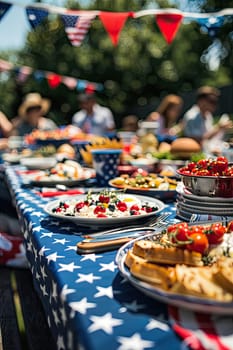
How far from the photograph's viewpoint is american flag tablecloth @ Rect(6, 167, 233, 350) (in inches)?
24.6

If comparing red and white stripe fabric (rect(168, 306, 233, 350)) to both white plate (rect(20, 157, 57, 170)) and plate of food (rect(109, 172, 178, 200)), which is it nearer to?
plate of food (rect(109, 172, 178, 200))

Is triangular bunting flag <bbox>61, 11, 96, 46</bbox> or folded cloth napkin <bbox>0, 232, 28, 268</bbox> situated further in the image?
triangular bunting flag <bbox>61, 11, 96, 46</bbox>

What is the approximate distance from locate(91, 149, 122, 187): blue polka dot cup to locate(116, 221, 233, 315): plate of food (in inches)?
41.1

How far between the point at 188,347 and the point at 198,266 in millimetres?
202

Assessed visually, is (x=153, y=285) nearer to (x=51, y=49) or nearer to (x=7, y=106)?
(x=7, y=106)

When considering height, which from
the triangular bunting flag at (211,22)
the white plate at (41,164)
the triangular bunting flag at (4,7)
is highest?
the triangular bunting flag at (4,7)

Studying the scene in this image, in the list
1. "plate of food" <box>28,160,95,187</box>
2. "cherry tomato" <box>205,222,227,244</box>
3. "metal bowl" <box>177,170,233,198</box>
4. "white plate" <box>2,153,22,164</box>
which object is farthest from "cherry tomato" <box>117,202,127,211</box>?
"white plate" <box>2,153,22,164</box>

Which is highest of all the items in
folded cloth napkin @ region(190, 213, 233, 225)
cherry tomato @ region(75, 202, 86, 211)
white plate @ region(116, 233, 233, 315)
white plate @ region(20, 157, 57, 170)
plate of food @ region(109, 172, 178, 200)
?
white plate @ region(116, 233, 233, 315)

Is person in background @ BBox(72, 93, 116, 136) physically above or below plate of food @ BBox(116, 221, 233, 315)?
below

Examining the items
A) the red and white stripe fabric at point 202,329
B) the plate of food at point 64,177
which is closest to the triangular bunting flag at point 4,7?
the plate of food at point 64,177

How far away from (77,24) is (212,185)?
3006 millimetres

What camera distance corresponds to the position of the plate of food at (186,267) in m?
0.66

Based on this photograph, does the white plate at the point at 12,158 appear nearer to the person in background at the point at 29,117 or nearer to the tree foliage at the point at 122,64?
the person in background at the point at 29,117

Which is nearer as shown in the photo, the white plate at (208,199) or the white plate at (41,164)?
the white plate at (208,199)
